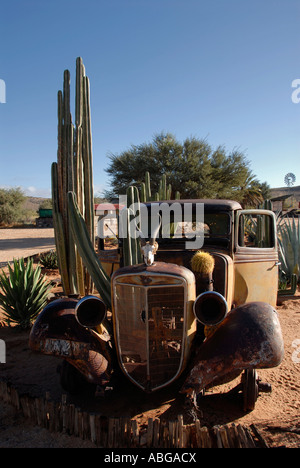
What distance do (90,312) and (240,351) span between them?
4.91 ft

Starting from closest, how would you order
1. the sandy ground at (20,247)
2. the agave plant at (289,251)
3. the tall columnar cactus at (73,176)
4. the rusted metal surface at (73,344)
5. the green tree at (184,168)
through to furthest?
the rusted metal surface at (73,344) < the tall columnar cactus at (73,176) < the agave plant at (289,251) < the sandy ground at (20,247) < the green tree at (184,168)

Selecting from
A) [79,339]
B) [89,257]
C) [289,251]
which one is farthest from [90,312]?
[289,251]

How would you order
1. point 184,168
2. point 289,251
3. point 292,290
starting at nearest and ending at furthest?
1. point 292,290
2. point 289,251
3. point 184,168

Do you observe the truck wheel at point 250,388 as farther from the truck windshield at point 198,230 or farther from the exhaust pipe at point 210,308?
the truck windshield at point 198,230

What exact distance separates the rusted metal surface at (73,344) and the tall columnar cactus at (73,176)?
256 centimetres

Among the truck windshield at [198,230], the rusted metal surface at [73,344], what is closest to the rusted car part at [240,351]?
the rusted metal surface at [73,344]

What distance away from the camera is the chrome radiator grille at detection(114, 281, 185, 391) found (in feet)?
10.3

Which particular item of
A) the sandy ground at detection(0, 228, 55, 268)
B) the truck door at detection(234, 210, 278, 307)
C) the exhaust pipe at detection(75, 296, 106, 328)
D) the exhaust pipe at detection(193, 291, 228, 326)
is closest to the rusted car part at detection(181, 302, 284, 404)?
the exhaust pipe at detection(193, 291, 228, 326)

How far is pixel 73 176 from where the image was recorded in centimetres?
619

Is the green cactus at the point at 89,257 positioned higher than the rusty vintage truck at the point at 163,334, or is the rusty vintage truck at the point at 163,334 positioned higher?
the green cactus at the point at 89,257

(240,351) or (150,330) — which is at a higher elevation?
(150,330)

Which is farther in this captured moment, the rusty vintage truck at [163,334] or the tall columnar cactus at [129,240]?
the tall columnar cactus at [129,240]

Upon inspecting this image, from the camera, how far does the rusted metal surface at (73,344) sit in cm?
324

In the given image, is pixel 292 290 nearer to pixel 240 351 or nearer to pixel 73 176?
pixel 240 351
